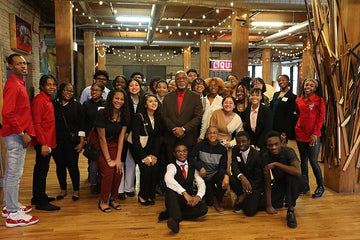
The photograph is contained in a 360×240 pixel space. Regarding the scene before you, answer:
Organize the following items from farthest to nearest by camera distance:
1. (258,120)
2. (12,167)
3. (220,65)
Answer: (220,65) → (258,120) → (12,167)

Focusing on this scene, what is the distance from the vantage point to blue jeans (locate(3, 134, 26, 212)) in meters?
2.92

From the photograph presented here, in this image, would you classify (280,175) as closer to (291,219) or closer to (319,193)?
(291,219)

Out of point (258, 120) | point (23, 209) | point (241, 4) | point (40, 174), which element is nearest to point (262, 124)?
point (258, 120)

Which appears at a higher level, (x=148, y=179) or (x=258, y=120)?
(x=258, y=120)

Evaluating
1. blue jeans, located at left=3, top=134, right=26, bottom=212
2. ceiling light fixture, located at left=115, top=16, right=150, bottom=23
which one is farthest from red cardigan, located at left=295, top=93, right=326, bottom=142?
ceiling light fixture, located at left=115, top=16, right=150, bottom=23

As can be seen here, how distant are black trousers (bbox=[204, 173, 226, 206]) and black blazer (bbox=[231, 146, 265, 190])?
19 cm

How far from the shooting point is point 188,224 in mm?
3076

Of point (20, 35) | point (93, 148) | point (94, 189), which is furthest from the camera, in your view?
point (20, 35)

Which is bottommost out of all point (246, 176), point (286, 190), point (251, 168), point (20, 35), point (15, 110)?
point (286, 190)

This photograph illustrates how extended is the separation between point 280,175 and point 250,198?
418mm

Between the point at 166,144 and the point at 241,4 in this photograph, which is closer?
the point at 166,144

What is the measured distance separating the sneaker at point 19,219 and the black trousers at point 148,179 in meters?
1.18

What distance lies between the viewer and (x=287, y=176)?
129 inches

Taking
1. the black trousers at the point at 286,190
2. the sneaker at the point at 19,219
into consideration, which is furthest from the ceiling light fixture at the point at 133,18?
the sneaker at the point at 19,219
